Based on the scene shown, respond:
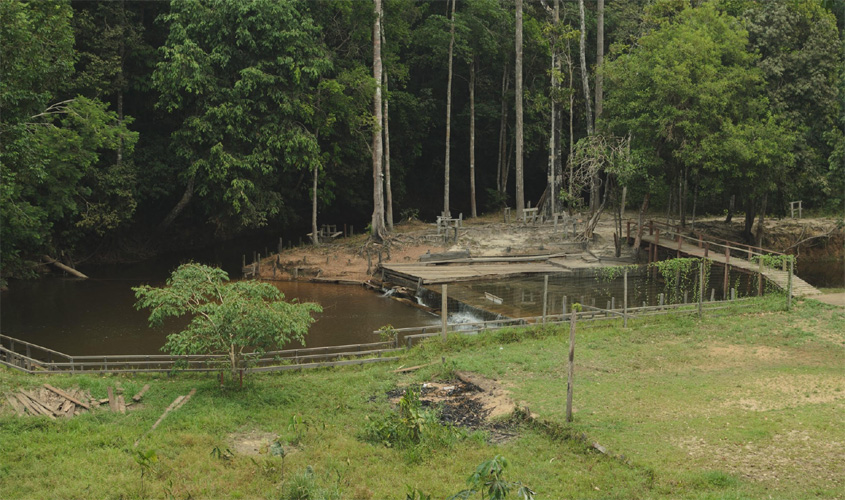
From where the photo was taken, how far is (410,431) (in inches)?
565

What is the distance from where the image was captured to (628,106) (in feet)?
107

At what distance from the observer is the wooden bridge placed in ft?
84.7

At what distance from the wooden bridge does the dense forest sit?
2.14m

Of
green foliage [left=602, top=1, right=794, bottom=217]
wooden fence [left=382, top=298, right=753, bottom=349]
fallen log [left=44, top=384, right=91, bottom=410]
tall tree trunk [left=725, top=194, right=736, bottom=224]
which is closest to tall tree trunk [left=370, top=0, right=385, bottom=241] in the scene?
green foliage [left=602, top=1, right=794, bottom=217]

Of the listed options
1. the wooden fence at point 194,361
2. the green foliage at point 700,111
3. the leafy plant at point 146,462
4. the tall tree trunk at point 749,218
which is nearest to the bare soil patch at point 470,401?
the wooden fence at point 194,361

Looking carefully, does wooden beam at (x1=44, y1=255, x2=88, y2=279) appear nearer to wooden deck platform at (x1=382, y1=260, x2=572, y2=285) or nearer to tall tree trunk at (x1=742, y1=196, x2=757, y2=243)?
wooden deck platform at (x1=382, y1=260, x2=572, y2=285)

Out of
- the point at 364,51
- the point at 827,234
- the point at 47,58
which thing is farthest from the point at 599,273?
the point at 47,58

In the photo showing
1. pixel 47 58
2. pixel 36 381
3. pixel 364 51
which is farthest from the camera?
pixel 364 51

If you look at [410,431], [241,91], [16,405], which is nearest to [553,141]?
[241,91]

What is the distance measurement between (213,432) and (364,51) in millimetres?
31426

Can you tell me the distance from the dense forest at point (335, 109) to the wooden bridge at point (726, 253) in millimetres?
2139

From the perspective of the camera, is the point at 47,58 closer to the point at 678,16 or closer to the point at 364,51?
the point at 364,51

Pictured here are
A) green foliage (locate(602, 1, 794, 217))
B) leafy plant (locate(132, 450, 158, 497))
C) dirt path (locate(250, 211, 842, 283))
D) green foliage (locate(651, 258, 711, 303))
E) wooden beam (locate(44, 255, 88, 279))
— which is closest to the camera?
→ leafy plant (locate(132, 450, 158, 497))

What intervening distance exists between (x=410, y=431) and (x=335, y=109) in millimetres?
27697
